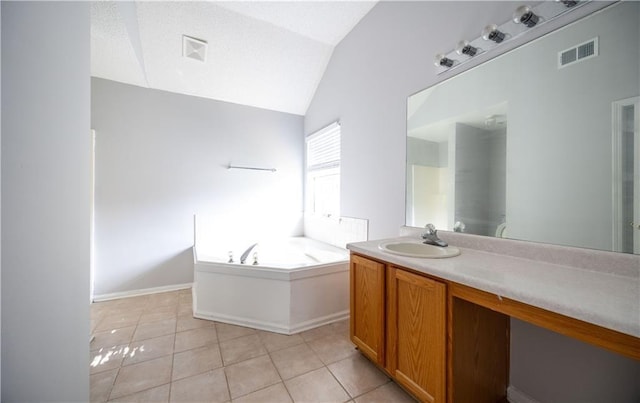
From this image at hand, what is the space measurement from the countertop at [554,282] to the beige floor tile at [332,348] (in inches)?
35.1

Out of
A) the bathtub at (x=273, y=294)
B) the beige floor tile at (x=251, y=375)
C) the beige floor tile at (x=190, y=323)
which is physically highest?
the bathtub at (x=273, y=294)

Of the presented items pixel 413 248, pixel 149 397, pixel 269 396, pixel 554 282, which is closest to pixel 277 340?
pixel 269 396

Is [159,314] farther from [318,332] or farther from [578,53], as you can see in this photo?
[578,53]

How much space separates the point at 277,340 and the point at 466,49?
97.4 inches

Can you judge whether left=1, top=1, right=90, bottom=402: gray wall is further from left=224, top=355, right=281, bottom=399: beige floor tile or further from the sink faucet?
the sink faucet

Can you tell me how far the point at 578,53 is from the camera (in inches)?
43.3

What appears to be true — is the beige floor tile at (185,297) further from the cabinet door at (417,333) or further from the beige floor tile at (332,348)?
the cabinet door at (417,333)

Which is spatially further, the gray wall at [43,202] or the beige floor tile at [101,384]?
the beige floor tile at [101,384]

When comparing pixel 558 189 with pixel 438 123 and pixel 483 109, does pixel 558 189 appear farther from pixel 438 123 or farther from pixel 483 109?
pixel 438 123

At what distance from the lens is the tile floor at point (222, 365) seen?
54.3 inches

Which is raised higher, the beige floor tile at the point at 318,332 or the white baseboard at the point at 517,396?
the white baseboard at the point at 517,396

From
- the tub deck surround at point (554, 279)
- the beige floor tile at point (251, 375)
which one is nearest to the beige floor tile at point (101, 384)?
the beige floor tile at point (251, 375)

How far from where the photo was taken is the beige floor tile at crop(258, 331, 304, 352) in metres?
1.83

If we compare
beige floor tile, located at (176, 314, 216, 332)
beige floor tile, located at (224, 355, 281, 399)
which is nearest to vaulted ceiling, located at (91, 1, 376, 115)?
beige floor tile, located at (176, 314, 216, 332)
